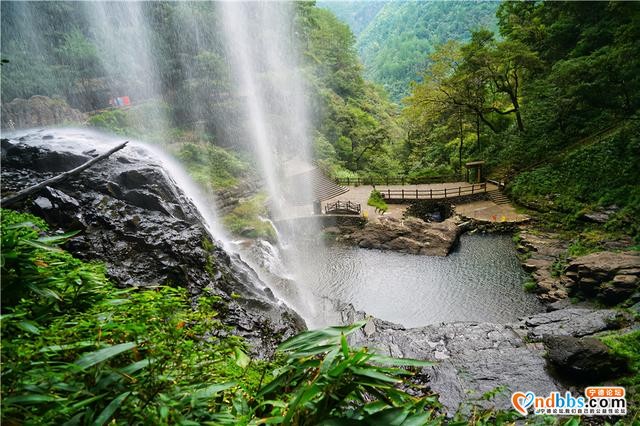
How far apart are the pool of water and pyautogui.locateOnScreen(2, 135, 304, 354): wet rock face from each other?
12.3 ft

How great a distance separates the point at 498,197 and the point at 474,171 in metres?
3.32

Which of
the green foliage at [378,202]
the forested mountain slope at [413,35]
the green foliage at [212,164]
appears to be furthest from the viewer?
the forested mountain slope at [413,35]

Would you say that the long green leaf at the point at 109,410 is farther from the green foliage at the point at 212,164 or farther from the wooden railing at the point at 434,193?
the wooden railing at the point at 434,193

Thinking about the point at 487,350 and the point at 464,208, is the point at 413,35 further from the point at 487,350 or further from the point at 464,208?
the point at 487,350

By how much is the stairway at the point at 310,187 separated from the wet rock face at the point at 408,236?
5.22 m

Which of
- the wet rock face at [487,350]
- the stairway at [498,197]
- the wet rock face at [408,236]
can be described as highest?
the stairway at [498,197]

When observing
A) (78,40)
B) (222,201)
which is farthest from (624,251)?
(78,40)

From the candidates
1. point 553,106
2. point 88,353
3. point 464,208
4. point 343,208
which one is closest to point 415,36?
point 553,106

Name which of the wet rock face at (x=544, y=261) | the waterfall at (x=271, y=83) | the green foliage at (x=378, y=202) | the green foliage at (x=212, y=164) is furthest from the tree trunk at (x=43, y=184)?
the waterfall at (x=271, y=83)

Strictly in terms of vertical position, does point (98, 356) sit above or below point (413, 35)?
below

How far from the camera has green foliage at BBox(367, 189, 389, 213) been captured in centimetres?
2107

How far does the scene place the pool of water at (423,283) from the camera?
12.0 meters

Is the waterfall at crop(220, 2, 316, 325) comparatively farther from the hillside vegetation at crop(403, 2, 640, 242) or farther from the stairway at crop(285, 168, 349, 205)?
the hillside vegetation at crop(403, 2, 640, 242)

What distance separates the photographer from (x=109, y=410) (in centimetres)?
161
